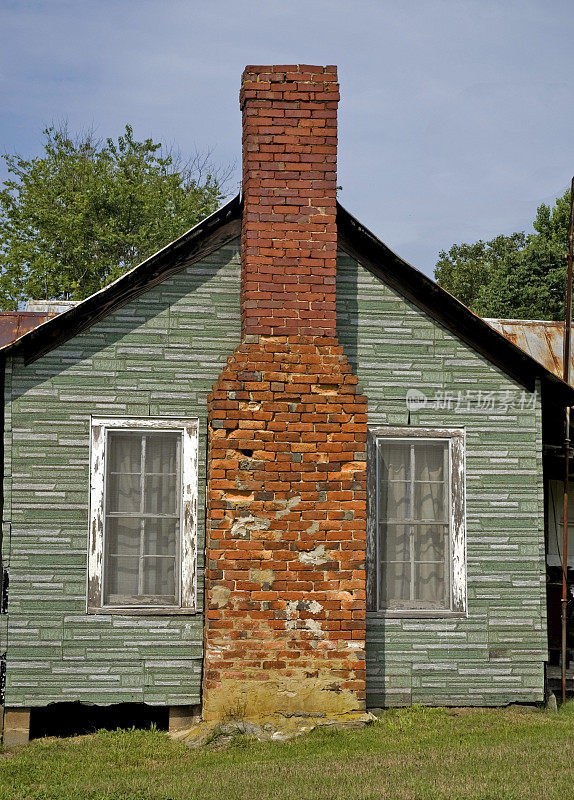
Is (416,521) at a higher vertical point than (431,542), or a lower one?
higher

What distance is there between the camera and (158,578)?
9.23 m

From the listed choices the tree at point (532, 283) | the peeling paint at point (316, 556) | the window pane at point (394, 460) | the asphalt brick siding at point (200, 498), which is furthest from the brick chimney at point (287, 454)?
the tree at point (532, 283)

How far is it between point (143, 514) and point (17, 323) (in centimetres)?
334

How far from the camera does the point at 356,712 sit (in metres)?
8.79

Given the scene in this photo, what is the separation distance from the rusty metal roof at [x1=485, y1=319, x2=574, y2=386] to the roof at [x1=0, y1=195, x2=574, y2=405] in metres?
2.15

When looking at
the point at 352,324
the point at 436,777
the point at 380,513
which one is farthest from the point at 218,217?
the point at 436,777

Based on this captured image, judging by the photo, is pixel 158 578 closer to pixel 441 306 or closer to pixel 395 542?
pixel 395 542

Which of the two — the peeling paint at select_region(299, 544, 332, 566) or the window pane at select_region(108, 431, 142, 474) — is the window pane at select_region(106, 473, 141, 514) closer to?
the window pane at select_region(108, 431, 142, 474)

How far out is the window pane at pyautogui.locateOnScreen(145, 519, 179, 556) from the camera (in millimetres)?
9258

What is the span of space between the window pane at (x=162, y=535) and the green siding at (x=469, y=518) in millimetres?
1956

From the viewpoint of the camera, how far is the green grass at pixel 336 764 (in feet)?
22.1

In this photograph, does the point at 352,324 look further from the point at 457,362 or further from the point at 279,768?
the point at 279,768

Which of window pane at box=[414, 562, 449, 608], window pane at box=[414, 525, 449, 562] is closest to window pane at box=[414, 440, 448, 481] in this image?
window pane at box=[414, 525, 449, 562]

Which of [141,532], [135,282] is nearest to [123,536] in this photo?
[141,532]
